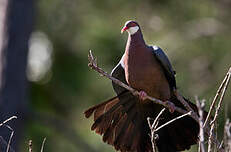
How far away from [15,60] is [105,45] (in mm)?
3310

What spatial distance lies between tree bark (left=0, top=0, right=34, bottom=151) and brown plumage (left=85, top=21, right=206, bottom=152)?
6.24ft

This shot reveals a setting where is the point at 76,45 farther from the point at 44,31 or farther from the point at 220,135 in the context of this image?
the point at 220,135

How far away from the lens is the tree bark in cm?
675

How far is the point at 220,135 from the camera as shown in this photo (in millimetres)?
8828

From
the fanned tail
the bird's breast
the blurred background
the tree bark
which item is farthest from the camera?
the blurred background

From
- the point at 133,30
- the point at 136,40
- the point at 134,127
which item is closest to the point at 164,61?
→ the point at 136,40

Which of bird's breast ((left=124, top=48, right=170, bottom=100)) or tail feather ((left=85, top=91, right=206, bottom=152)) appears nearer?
bird's breast ((left=124, top=48, right=170, bottom=100))

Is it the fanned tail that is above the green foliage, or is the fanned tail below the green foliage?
below

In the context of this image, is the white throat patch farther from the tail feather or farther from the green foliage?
the green foliage

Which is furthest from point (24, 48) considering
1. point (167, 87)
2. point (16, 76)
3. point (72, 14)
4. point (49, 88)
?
point (72, 14)

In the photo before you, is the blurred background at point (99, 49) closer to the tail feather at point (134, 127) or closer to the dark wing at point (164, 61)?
the tail feather at point (134, 127)

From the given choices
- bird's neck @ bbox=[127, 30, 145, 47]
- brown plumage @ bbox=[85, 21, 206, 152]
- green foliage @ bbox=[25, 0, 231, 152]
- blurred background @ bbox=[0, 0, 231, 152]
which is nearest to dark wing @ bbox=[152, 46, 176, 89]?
brown plumage @ bbox=[85, 21, 206, 152]

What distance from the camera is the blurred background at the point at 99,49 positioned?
379 inches

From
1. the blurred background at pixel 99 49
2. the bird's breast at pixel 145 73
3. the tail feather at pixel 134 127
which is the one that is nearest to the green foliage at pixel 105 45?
the blurred background at pixel 99 49
